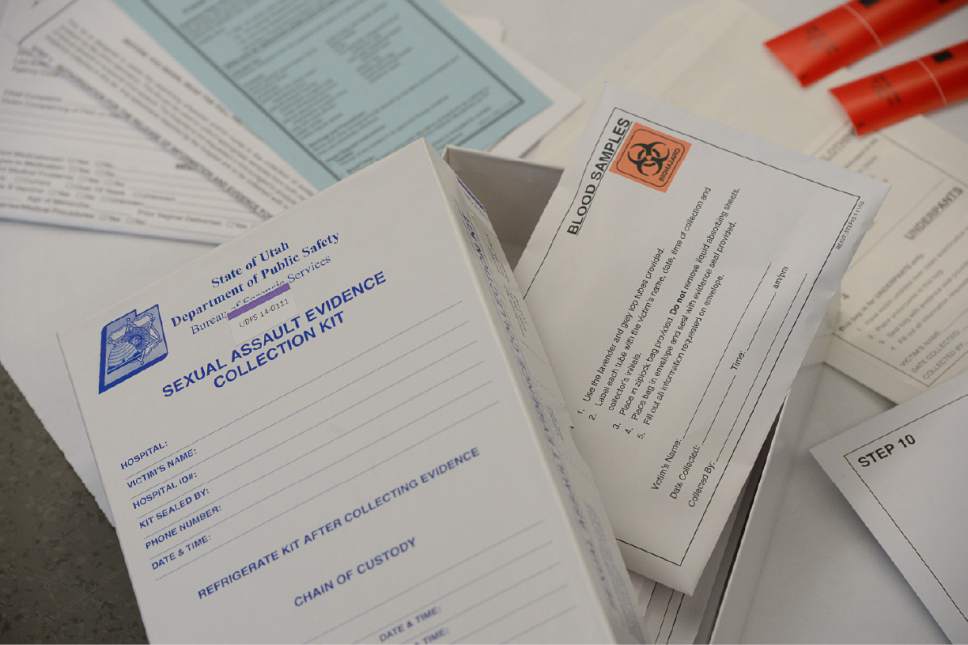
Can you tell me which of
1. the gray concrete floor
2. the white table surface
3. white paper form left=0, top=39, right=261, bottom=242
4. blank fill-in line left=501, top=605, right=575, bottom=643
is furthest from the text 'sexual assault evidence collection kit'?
the gray concrete floor

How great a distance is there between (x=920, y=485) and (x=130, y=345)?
0.45 meters

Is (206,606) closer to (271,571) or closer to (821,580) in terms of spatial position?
(271,571)

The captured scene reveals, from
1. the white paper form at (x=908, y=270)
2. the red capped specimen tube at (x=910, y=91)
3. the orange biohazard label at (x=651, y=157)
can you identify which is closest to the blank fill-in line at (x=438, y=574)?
the orange biohazard label at (x=651, y=157)

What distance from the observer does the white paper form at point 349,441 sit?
1.03 ft

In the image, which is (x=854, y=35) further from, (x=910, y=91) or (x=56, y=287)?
(x=56, y=287)

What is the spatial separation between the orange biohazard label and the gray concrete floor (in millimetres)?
591

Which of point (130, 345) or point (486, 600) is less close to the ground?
point (130, 345)

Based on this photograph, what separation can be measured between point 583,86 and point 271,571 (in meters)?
0.45

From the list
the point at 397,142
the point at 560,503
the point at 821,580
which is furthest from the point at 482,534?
the point at 397,142

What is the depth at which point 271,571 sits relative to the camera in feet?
1.10

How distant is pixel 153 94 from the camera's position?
2.11 ft

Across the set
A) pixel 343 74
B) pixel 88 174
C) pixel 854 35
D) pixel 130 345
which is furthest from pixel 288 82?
pixel 854 35

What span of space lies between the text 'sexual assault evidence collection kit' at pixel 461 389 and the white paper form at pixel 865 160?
158 mm

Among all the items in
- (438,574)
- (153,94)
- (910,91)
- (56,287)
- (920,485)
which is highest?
(153,94)
